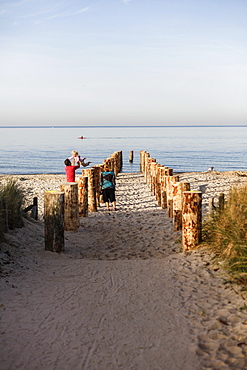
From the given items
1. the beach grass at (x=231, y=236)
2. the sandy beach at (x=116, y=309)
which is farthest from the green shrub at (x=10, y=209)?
the beach grass at (x=231, y=236)

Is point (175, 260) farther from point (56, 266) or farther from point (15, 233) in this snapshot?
point (15, 233)

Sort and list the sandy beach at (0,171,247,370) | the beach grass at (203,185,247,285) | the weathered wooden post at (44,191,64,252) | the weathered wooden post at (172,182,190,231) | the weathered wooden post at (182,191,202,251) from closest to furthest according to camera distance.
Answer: the sandy beach at (0,171,247,370)
the beach grass at (203,185,247,285)
the weathered wooden post at (182,191,202,251)
the weathered wooden post at (44,191,64,252)
the weathered wooden post at (172,182,190,231)

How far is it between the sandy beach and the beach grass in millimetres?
200

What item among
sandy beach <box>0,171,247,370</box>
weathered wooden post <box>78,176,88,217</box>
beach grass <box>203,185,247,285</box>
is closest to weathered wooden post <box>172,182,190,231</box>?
sandy beach <box>0,171,247,370</box>

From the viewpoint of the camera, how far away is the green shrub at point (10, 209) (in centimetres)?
746

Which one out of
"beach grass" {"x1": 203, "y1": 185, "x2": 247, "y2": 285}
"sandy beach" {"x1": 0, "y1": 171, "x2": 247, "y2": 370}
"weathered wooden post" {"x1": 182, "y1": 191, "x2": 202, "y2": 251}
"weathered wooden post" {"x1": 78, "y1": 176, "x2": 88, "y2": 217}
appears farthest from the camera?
"weathered wooden post" {"x1": 78, "y1": 176, "x2": 88, "y2": 217}

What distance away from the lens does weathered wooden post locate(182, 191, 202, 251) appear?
720 cm

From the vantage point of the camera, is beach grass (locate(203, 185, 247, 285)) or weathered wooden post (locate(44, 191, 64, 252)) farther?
weathered wooden post (locate(44, 191, 64, 252))

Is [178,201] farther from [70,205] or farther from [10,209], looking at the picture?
[10,209]

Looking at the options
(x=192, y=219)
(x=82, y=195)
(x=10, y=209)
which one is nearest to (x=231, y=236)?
(x=192, y=219)

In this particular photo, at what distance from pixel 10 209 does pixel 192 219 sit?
3708mm

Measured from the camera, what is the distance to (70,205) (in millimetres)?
9305

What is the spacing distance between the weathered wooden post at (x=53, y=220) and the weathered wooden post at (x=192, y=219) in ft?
7.30

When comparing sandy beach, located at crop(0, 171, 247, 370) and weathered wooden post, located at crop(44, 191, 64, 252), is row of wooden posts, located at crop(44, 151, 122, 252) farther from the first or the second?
sandy beach, located at crop(0, 171, 247, 370)
